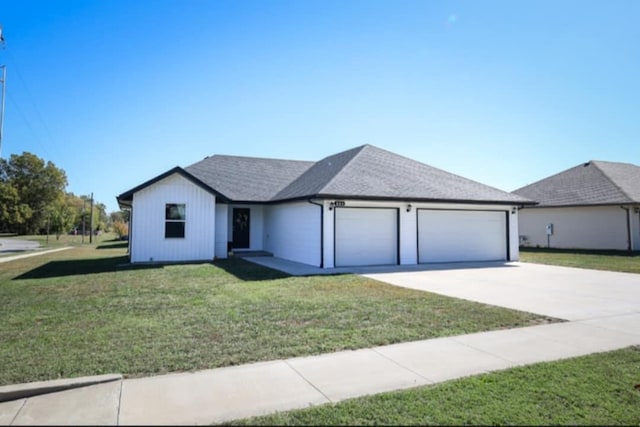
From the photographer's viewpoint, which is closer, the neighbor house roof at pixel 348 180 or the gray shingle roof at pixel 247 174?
the neighbor house roof at pixel 348 180

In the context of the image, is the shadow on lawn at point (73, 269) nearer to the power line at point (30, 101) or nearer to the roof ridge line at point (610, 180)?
the power line at point (30, 101)

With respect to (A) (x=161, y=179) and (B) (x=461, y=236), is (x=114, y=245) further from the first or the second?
(B) (x=461, y=236)

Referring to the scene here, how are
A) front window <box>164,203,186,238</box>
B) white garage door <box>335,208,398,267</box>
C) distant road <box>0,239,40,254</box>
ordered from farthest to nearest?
distant road <box>0,239,40,254</box> → front window <box>164,203,186,238</box> → white garage door <box>335,208,398,267</box>

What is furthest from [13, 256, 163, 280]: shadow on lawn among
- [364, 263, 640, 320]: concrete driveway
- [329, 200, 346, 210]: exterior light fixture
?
[364, 263, 640, 320]: concrete driveway

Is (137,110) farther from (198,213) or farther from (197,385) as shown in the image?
(197,385)

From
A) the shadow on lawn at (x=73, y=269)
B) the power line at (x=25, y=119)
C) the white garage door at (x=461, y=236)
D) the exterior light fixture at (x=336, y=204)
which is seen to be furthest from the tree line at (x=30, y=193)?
the white garage door at (x=461, y=236)

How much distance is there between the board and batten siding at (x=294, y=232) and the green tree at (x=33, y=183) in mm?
42439

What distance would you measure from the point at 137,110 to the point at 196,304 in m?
12.0

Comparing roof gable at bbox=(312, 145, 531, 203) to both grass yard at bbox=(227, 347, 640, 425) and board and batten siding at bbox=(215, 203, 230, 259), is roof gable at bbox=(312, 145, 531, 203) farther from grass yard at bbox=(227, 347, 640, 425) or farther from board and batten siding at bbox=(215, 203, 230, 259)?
grass yard at bbox=(227, 347, 640, 425)

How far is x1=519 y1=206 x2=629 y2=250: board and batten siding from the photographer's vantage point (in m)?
21.5

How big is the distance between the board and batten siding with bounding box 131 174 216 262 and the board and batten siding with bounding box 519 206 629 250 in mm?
21495

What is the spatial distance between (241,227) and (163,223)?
4529 millimetres

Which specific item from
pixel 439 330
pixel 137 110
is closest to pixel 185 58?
pixel 137 110

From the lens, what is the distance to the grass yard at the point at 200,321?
4424 millimetres
